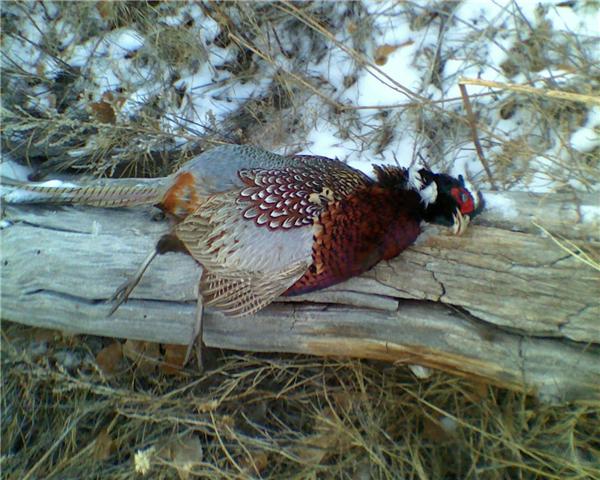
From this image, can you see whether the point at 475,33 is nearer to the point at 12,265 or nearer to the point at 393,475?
the point at 393,475

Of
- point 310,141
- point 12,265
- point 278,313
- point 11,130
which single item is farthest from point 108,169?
point 278,313

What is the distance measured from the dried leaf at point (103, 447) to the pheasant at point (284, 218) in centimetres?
63

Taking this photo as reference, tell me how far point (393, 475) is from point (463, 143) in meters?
1.58

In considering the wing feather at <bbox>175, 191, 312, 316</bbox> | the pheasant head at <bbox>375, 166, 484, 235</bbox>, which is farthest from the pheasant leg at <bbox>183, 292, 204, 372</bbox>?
the pheasant head at <bbox>375, 166, 484, 235</bbox>

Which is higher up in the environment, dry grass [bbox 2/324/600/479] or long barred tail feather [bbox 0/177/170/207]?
long barred tail feather [bbox 0/177/170/207]

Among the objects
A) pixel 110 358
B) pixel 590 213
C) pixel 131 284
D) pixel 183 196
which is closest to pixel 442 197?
pixel 590 213

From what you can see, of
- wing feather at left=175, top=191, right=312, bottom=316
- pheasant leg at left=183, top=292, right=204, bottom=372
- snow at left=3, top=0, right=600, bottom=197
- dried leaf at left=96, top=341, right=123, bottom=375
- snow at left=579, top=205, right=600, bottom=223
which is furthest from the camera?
snow at left=3, top=0, right=600, bottom=197

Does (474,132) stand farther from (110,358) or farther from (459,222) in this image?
(110,358)

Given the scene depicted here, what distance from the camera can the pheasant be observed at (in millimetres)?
1756

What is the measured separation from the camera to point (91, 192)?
2045mm

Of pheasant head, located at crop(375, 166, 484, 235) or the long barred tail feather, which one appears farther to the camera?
the long barred tail feather

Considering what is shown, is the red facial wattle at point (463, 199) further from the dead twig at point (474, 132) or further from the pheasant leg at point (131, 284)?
the pheasant leg at point (131, 284)

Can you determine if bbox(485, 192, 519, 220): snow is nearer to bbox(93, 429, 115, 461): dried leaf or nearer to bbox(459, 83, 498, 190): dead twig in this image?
bbox(459, 83, 498, 190): dead twig

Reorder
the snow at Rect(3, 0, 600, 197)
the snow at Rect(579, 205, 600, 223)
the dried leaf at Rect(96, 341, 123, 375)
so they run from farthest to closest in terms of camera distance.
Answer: the snow at Rect(3, 0, 600, 197) < the dried leaf at Rect(96, 341, 123, 375) < the snow at Rect(579, 205, 600, 223)
